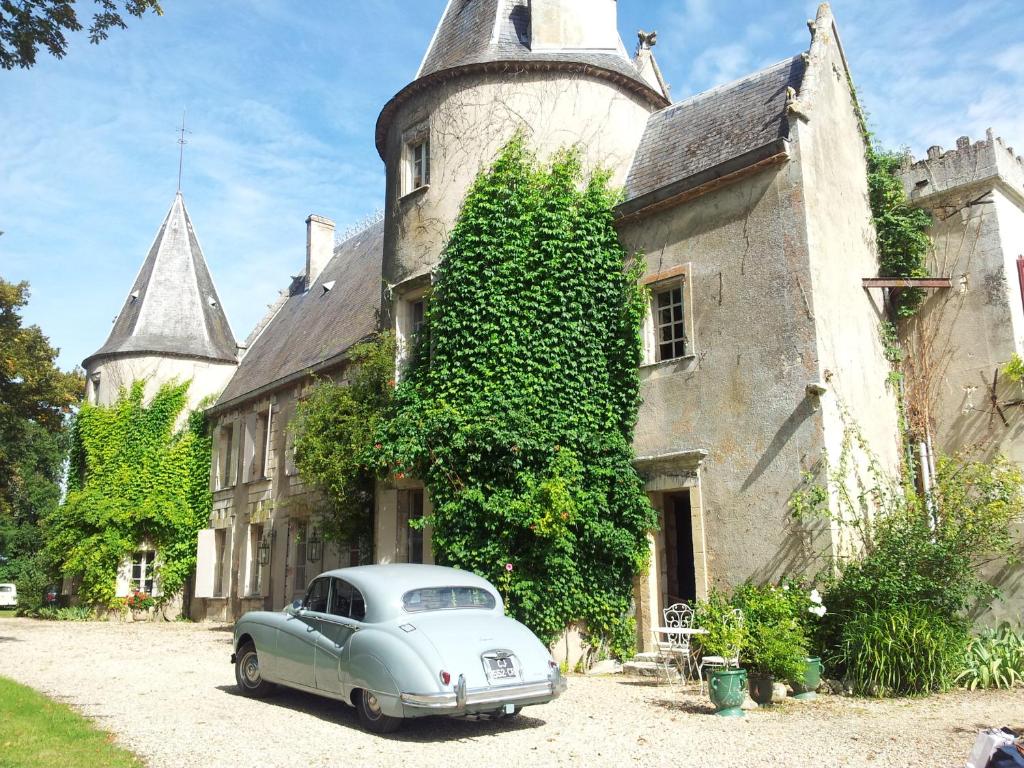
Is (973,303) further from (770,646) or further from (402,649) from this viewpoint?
(402,649)

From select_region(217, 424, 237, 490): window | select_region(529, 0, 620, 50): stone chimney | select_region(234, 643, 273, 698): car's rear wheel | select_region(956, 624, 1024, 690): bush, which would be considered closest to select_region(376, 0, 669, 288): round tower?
select_region(529, 0, 620, 50): stone chimney

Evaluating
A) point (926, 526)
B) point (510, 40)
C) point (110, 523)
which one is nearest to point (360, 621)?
point (926, 526)

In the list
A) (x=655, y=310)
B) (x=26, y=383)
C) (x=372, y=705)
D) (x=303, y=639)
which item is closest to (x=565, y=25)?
(x=655, y=310)

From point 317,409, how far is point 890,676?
395 inches

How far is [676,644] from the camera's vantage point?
10.5 meters

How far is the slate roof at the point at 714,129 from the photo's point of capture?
39.7 ft

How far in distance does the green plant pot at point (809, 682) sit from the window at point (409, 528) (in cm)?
610

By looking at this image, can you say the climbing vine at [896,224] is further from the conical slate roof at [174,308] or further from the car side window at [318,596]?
the conical slate roof at [174,308]

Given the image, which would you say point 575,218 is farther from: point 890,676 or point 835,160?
point 890,676

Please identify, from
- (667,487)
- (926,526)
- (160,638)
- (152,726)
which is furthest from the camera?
(160,638)

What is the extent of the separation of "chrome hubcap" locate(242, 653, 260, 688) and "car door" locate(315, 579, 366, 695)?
1294mm

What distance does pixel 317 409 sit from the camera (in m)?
15.5

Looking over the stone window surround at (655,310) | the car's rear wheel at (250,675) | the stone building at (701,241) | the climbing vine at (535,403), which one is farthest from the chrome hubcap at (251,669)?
the stone window surround at (655,310)

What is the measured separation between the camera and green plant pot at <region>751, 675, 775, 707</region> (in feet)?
29.0
